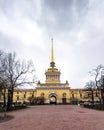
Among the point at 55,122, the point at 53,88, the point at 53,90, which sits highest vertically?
the point at 53,88

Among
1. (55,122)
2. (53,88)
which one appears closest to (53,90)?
(53,88)

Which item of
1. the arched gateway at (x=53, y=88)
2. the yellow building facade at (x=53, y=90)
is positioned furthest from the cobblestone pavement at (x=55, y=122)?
the arched gateway at (x=53, y=88)

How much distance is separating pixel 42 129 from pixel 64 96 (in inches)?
3601

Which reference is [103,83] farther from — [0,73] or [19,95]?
[19,95]

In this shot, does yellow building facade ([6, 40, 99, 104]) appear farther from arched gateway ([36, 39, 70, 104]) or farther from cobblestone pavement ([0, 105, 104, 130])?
cobblestone pavement ([0, 105, 104, 130])

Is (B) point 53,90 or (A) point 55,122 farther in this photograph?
(B) point 53,90

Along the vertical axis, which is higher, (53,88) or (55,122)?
(53,88)

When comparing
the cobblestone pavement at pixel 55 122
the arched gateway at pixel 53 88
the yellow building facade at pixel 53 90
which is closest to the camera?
the cobblestone pavement at pixel 55 122

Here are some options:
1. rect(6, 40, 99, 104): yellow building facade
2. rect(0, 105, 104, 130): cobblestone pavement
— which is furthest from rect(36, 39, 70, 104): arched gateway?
rect(0, 105, 104, 130): cobblestone pavement

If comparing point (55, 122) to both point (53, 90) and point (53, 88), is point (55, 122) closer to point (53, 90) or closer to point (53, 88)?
point (53, 88)

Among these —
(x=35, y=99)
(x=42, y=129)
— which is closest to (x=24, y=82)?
(x=42, y=129)

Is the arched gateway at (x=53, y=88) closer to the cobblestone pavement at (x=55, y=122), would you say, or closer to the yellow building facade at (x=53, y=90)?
Result: the yellow building facade at (x=53, y=90)

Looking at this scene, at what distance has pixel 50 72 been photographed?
107 metres

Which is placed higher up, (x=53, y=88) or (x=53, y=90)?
(x=53, y=88)
